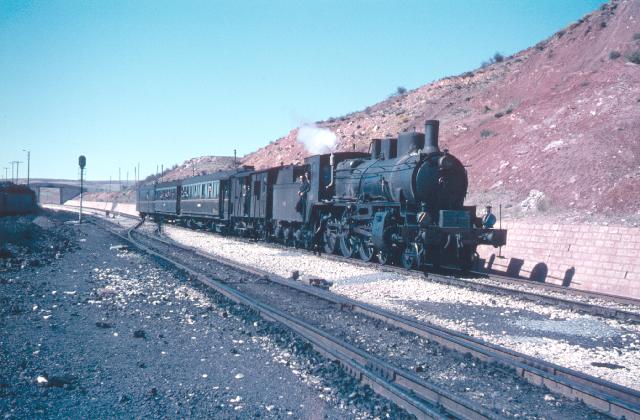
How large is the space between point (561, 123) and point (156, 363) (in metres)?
28.9

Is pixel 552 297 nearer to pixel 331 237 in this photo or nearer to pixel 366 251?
pixel 366 251

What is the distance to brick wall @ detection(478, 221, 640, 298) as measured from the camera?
1187 cm

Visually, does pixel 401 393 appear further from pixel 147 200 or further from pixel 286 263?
pixel 147 200

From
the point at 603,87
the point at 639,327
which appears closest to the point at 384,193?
the point at 639,327

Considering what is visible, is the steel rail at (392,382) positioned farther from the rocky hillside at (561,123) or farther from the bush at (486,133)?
the bush at (486,133)

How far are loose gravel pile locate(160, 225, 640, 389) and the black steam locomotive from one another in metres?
1.25

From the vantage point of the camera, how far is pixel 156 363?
6.02 m

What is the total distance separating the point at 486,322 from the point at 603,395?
3.58 metres

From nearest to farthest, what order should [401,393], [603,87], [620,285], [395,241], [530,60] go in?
[401,393] < [620,285] < [395,241] < [603,87] < [530,60]

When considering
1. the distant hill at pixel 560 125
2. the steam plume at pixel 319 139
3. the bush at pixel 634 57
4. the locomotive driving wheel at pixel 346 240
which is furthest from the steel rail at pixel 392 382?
the bush at pixel 634 57

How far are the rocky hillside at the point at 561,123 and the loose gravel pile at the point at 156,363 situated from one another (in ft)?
50.1

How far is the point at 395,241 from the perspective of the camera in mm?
Result: 14055

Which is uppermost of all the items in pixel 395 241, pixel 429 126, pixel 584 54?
pixel 584 54

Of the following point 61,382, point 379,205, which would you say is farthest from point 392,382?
point 379,205
